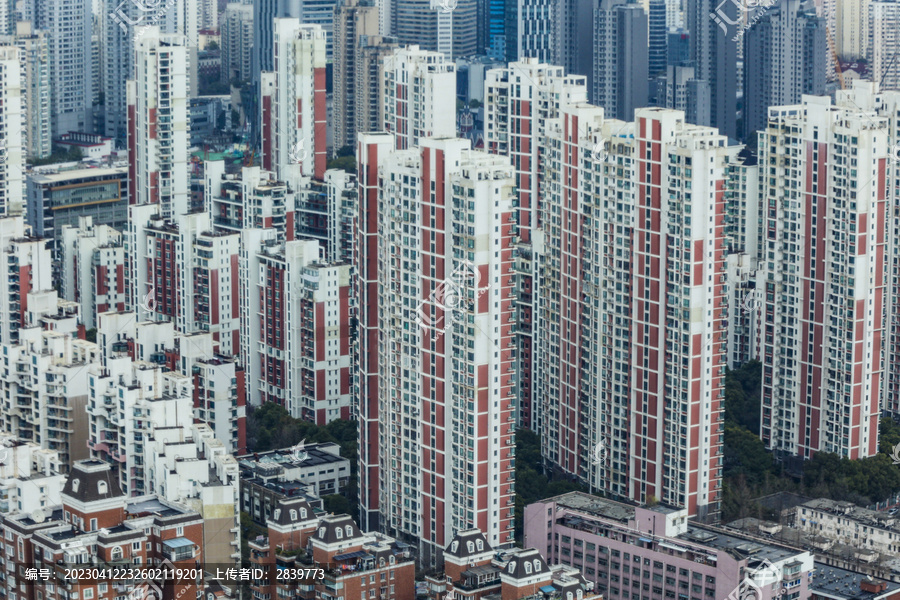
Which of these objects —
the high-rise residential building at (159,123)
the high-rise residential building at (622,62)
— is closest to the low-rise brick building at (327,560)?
the high-rise residential building at (159,123)

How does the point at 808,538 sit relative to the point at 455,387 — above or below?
below

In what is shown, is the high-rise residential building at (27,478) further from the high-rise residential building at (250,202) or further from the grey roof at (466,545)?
the high-rise residential building at (250,202)

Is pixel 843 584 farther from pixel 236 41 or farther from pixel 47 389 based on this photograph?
pixel 236 41

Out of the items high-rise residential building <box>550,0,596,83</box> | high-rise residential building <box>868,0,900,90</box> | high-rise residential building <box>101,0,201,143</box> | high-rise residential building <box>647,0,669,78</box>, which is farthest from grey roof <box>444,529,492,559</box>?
high-rise residential building <box>647,0,669,78</box>

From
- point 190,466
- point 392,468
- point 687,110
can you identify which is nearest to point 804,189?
point 392,468

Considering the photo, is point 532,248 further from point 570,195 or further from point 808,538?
point 808,538

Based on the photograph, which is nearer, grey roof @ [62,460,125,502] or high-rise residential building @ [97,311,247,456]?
grey roof @ [62,460,125,502]

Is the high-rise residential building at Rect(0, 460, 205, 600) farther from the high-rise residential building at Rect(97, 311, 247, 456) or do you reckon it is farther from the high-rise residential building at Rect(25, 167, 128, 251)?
the high-rise residential building at Rect(25, 167, 128, 251)
